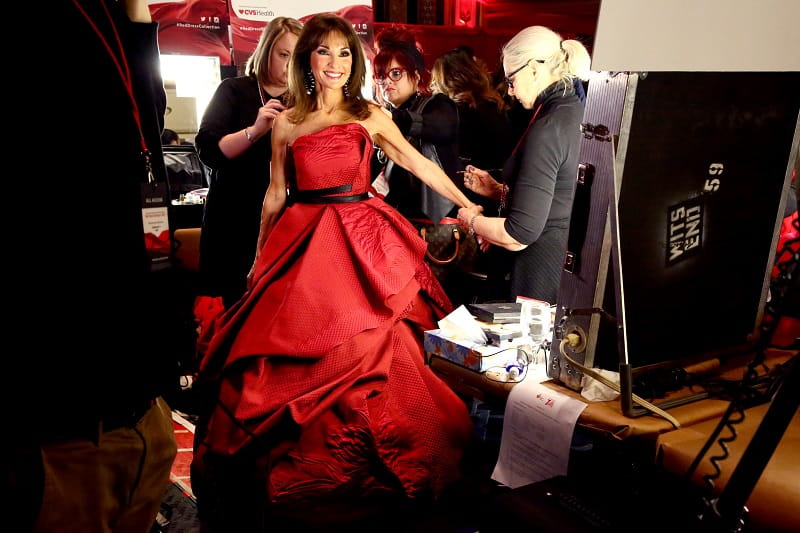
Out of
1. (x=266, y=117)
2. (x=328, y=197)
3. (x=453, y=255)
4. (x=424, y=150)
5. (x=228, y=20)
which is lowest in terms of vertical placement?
(x=453, y=255)

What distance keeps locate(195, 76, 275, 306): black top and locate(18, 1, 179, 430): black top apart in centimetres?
A: 212

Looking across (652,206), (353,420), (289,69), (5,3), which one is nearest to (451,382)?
(353,420)

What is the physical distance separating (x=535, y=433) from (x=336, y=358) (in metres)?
1.00

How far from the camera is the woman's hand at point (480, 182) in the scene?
279cm

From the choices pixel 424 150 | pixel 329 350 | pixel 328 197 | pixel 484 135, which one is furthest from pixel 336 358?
pixel 484 135

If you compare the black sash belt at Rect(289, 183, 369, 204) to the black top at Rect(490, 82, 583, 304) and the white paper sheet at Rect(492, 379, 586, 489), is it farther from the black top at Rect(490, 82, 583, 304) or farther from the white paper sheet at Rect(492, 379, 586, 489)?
the white paper sheet at Rect(492, 379, 586, 489)

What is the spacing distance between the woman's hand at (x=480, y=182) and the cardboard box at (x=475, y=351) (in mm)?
1111

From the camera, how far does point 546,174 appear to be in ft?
7.94

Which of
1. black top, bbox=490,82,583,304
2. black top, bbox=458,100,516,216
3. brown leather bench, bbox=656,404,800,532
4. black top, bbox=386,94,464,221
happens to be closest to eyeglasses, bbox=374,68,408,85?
black top, bbox=386,94,464,221

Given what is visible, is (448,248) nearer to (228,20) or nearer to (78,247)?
(228,20)

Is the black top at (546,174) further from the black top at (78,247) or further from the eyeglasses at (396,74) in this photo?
the black top at (78,247)

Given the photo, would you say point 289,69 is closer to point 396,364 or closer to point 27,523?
point 396,364

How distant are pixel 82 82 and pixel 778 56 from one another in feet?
4.38

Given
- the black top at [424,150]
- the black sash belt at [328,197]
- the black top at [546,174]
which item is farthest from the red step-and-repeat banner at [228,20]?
the black top at [546,174]
